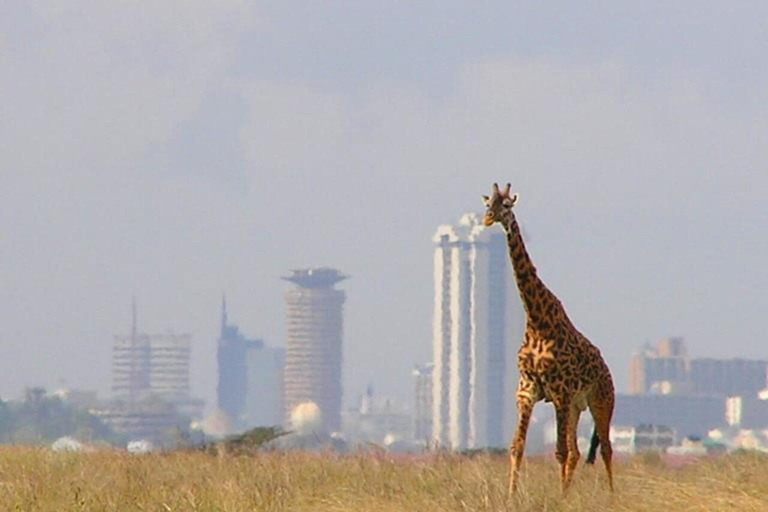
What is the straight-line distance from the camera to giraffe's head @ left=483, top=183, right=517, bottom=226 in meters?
18.4

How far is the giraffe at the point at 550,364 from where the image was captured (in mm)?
18641

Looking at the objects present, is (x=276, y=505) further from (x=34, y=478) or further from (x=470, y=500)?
(x=34, y=478)

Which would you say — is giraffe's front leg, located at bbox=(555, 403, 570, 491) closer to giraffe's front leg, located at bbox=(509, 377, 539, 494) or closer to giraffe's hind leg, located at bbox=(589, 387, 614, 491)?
giraffe's front leg, located at bbox=(509, 377, 539, 494)

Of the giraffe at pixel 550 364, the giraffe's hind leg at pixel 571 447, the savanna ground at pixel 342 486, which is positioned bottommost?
the savanna ground at pixel 342 486

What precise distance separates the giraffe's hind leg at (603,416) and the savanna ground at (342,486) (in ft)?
1.04

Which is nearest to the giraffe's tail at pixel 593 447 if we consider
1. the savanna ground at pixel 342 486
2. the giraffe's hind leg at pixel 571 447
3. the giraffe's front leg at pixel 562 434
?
the savanna ground at pixel 342 486

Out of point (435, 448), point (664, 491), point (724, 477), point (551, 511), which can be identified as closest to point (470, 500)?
point (551, 511)

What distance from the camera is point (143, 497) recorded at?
1847 cm

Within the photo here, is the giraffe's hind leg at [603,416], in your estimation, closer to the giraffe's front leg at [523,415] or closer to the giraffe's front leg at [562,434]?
the giraffe's front leg at [562,434]

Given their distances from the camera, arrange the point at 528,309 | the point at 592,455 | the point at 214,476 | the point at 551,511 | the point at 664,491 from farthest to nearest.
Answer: the point at 214,476 < the point at 592,455 < the point at 528,309 < the point at 664,491 < the point at 551,511

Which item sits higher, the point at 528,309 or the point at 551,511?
the point at 528,309

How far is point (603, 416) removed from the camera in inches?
762

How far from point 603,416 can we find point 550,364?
3.20 ft

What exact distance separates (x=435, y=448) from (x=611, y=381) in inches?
260
